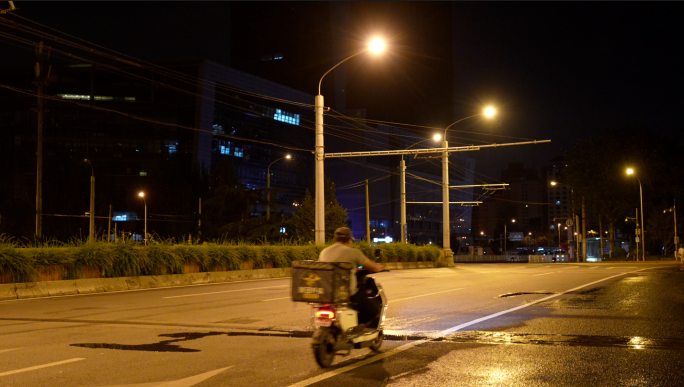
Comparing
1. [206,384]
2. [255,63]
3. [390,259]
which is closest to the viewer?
[206,384]

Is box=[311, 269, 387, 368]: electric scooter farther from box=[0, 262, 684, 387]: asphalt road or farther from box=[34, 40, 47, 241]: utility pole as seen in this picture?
box=[34, 40, 47, 241]: utility pole

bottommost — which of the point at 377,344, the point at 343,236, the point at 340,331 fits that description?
the point at 377,344

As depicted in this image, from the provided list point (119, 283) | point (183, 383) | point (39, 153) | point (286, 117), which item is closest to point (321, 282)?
point (183, 383)

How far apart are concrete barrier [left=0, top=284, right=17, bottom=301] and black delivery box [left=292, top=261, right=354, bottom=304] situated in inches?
474

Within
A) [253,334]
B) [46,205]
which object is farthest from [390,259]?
[46,205]

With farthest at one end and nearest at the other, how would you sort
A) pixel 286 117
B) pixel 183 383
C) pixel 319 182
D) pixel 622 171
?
pixel 286 117
pixel 622 171
pixel 319 182
pixel 183 383

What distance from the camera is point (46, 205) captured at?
6462cm

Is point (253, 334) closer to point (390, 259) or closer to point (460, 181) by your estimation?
point (390, 259)

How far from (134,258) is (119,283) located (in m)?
1.00

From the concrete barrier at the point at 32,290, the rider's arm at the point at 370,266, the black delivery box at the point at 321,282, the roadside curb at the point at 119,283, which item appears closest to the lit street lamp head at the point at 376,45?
the roadside curb at the point at 119,283

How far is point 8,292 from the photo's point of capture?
16.0m

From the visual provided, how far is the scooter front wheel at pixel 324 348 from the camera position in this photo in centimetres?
670

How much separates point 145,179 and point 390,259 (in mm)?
57266

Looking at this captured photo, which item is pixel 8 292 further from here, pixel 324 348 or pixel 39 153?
pixel 39 153
